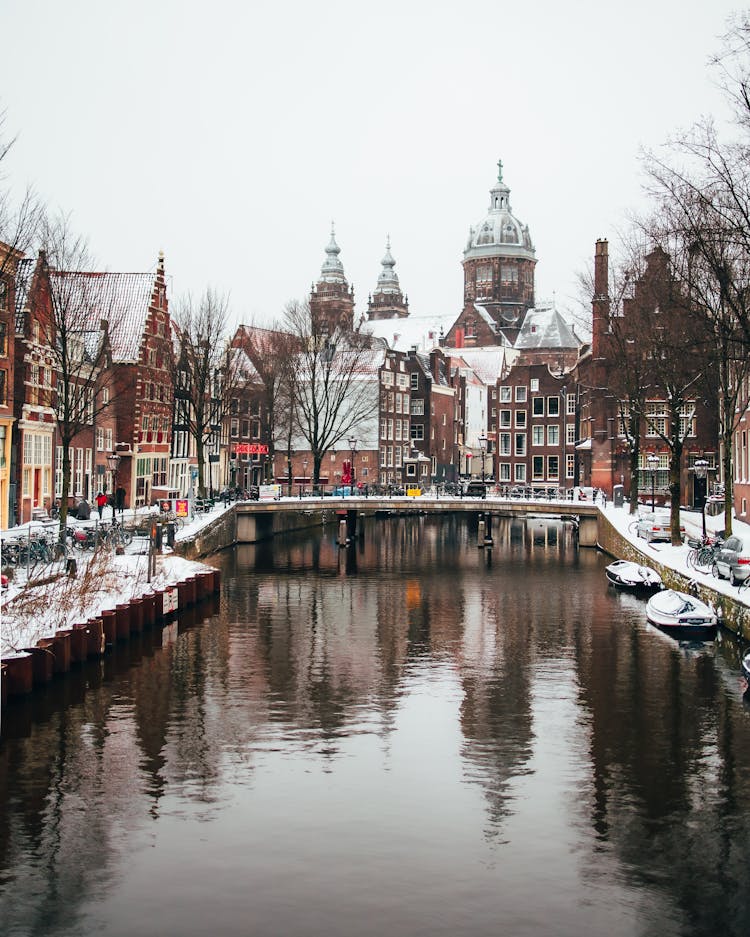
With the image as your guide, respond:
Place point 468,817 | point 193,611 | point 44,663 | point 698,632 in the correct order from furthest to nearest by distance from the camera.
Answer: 1. point 193,611
2. point 698,632
3. point 44,663
4. point 468,817

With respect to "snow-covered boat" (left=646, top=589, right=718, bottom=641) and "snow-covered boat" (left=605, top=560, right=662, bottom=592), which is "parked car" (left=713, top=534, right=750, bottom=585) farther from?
"snow-covered boat" (left=605, top=560, right=662, bottom=592)

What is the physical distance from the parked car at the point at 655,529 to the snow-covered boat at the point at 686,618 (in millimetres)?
17964

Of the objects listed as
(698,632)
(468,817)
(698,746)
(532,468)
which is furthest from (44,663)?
(532,468)

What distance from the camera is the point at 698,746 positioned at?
2842cm

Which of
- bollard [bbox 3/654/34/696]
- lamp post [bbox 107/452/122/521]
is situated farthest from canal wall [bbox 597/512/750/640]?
lamp post [bbox 107/452/122/521]

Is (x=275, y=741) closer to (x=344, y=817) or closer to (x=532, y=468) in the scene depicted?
(x=344, y=817)

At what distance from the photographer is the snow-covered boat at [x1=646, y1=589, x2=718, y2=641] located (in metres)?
43.4

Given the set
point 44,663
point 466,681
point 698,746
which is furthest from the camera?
point 466,681

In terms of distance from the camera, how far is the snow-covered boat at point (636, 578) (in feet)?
184

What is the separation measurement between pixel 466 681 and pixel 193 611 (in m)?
17.4

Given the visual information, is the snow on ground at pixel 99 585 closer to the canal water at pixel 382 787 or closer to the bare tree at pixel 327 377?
the canal water at pixel 382 787

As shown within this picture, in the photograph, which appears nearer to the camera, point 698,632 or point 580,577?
point 698,632

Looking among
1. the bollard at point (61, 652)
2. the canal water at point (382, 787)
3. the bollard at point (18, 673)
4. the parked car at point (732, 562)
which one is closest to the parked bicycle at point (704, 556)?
the parked car at point (732, 562)

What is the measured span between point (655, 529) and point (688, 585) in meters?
16.3
